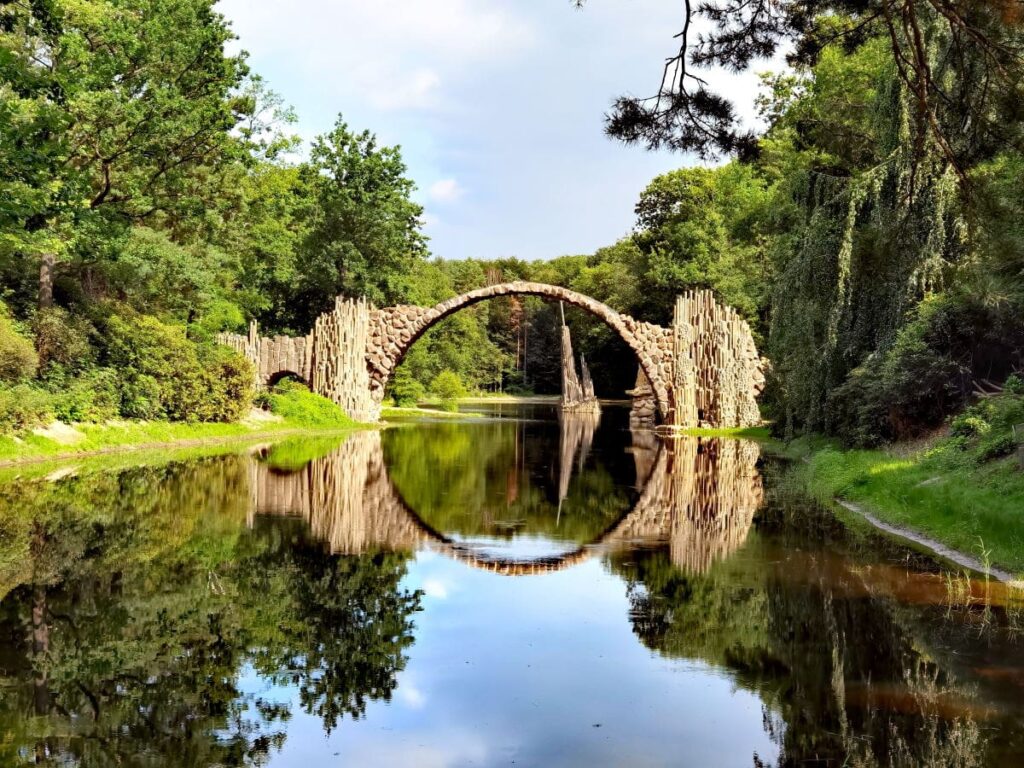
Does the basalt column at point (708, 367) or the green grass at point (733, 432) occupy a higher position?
the basalt column at point (708, 367)

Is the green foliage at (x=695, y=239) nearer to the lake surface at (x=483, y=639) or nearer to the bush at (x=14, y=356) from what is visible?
the bush at (x=14, y=356)

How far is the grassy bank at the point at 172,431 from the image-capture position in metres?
18.8

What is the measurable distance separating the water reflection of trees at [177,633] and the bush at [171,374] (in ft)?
38.5

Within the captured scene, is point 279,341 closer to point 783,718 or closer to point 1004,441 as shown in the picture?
point 1004,441

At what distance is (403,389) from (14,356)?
34758 millimetres

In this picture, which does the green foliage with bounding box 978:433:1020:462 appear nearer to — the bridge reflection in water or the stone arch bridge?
the bridge reflection in water

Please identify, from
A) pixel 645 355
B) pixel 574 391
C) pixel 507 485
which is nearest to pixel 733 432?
pixel 645 355

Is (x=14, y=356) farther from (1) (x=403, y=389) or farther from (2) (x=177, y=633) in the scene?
(1) (x=403, y=389)

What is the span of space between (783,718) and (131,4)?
81.5ft

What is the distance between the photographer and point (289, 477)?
58.3 ft

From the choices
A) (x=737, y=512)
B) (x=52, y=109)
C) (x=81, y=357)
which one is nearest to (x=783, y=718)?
(x=737, y=512)

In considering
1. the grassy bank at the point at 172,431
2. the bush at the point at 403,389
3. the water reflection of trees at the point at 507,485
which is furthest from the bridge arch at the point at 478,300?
the bush at the point at 403,389

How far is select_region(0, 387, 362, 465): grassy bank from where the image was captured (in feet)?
61.6

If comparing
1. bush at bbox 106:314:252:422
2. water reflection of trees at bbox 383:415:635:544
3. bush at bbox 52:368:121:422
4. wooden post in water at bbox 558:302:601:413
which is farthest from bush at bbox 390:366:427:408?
bush at bbox 52:368:121:422
